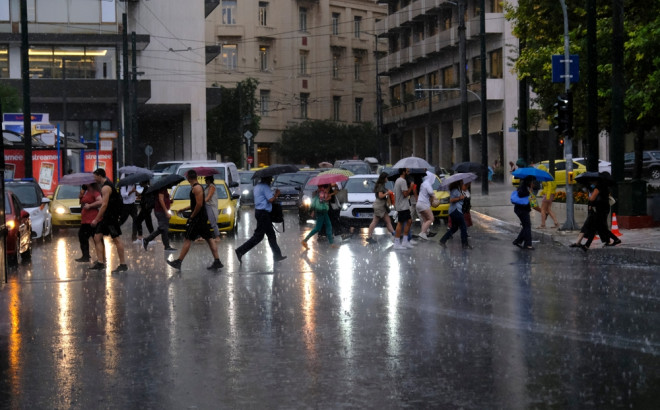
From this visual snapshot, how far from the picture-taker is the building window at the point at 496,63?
217 feet

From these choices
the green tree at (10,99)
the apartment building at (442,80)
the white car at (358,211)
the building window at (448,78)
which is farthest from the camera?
the building window at (448,78)

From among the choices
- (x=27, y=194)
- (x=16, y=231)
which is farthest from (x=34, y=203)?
(x=16, y=231)

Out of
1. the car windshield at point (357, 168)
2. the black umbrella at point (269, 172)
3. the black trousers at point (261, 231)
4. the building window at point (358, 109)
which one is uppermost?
the building window at point (358, 109)

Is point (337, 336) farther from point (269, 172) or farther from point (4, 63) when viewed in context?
point (4, 63)

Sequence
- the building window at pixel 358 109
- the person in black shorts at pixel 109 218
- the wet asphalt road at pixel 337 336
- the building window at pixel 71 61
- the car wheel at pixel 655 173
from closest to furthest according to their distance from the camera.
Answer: the wet asphalt road at pixel 337 336, the person in black shorts at pixel 109 218, the car wheel at pixel 655 173, the building window at pixel 71 61, the building window at pixel 358 109

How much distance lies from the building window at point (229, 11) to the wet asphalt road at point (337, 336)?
256 feet

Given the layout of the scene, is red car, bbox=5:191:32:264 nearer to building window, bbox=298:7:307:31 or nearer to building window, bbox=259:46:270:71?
building window, bbox=259:46:270:71

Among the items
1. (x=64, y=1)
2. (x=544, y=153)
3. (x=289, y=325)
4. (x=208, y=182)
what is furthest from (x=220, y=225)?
(x=544, y=153)

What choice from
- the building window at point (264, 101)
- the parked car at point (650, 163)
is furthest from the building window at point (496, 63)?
the building window at point (264, 101)

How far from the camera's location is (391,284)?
15.1 meters

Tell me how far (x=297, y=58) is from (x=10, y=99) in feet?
142

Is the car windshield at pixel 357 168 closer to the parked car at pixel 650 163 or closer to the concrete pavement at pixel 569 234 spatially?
the concrete pavement at pixel 569 234

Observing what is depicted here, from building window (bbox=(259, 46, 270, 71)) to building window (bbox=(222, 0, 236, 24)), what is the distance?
3.33 m

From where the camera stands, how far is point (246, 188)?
151ft
